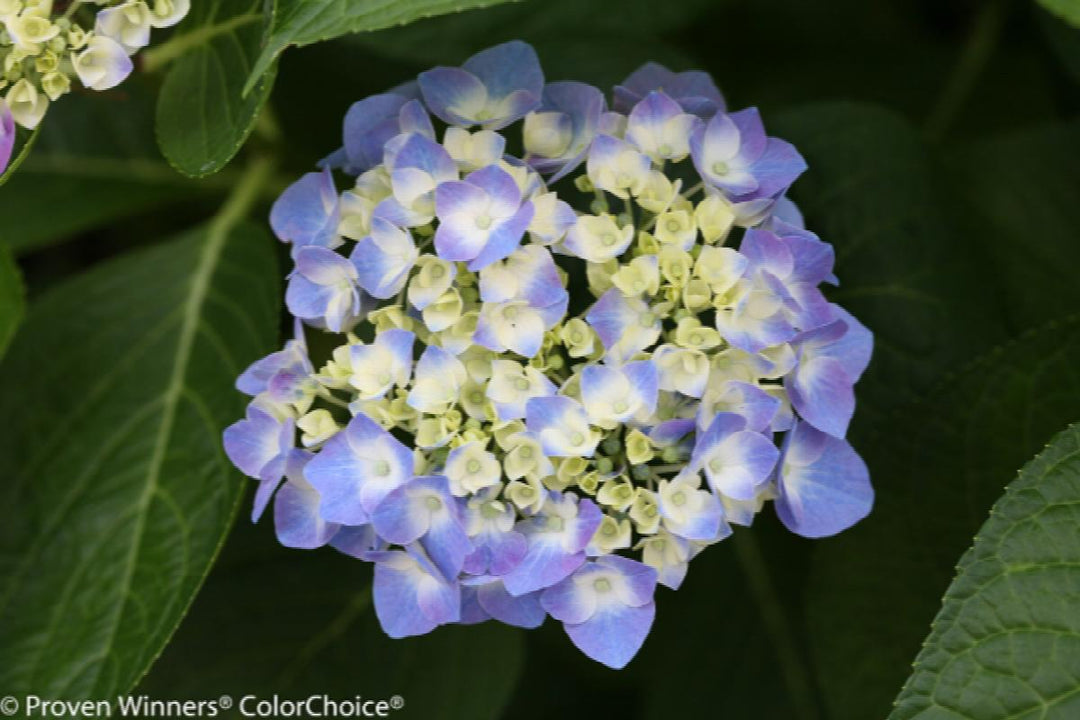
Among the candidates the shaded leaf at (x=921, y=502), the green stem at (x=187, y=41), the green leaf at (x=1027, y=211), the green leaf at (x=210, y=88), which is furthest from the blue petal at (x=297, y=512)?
the green leaf at (x=1027, y=211)

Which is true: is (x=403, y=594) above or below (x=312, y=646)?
above

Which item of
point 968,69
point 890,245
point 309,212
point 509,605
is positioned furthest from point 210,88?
point 968,69

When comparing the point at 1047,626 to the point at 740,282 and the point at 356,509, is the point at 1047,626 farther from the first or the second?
the point at 356,509

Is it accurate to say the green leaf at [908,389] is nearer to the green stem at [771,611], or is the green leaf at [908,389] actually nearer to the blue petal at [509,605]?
the green stem at [771,611]

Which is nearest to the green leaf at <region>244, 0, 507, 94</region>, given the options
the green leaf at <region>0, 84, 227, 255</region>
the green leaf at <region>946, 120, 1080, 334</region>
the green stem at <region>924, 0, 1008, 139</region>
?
the green leaf at <region>0, 84, 227, 255</region>

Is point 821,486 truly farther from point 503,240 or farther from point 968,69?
point 968,69

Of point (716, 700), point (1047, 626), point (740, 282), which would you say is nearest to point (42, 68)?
point (740, 282)
